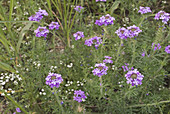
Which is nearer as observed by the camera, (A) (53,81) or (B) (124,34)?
(A) (53,81)

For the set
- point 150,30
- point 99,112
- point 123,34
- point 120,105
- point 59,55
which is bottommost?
point 99,112

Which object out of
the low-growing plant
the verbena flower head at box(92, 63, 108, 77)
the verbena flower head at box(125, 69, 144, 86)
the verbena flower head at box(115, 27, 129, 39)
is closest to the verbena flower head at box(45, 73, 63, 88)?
the low-growing plant

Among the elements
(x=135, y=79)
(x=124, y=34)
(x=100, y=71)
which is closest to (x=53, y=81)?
(x=100, y=71)

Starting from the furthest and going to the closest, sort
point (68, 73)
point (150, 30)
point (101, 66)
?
point (150, 30) → point (68, 73) → point (101, 66)

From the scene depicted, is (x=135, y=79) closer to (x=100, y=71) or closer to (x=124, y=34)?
(x=100, y=71)

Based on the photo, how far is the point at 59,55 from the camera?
2.91 metres

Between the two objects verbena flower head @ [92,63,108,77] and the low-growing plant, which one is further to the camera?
the low-growing plant

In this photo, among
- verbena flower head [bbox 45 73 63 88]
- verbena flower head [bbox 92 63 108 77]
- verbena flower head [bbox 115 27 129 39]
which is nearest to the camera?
verbena flower head [bbox 45 73 63 88]

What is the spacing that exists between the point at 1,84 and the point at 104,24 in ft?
5.78

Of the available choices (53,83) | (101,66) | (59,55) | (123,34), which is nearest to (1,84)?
(59,55)

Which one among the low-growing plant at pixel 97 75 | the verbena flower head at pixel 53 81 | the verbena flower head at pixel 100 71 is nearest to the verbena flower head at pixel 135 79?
the low-growing plant at pixel 97 75

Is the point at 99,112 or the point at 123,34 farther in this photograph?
the point at 99,112

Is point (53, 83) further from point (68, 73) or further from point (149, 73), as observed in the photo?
point (149, 73)

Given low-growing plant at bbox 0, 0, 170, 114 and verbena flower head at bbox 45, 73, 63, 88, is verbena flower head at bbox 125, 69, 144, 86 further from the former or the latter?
verbena flower head at bbox 45, 73, 63, 88
